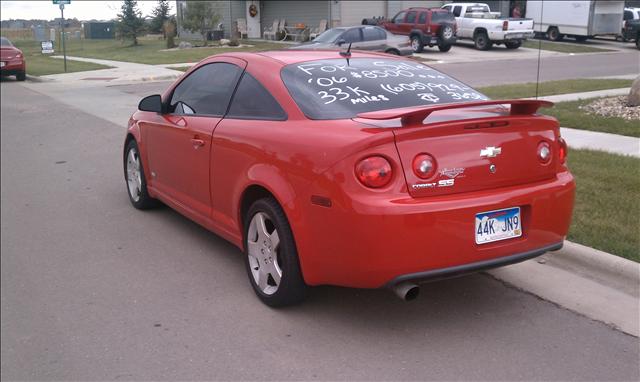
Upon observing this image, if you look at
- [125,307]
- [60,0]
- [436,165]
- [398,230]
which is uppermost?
[60,0]

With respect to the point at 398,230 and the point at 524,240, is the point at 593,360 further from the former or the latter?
the point at 398,230

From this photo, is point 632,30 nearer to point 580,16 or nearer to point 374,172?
point 580,16

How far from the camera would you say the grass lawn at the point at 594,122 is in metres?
9.49

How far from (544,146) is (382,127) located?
3.62ft

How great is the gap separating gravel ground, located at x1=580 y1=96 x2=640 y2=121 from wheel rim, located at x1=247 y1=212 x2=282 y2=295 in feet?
24.9

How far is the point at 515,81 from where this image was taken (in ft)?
60.7

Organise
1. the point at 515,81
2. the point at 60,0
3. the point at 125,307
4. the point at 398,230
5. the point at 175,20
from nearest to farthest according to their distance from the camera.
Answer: the point at 398,230 < the point at 125,307 < the point at 515,81 < the point at 60,0 < the point at 175,20

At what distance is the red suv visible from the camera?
31141mm

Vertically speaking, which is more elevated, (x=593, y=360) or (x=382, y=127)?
(x=382, y=127)

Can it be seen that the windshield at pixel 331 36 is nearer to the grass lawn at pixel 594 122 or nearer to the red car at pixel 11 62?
the red car at pixel 11 62

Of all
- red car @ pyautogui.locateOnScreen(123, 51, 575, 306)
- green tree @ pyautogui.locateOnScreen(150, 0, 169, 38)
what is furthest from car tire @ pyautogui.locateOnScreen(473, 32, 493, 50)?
red car @ pyautogui.locateOnScreen(123, 51, 575, 306)

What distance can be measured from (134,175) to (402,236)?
158 inches

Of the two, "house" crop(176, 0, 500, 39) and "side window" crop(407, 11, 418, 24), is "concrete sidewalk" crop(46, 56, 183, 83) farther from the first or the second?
"house" crop(176, 0, 500, 39)

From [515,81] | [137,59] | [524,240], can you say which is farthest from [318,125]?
[137,59]
